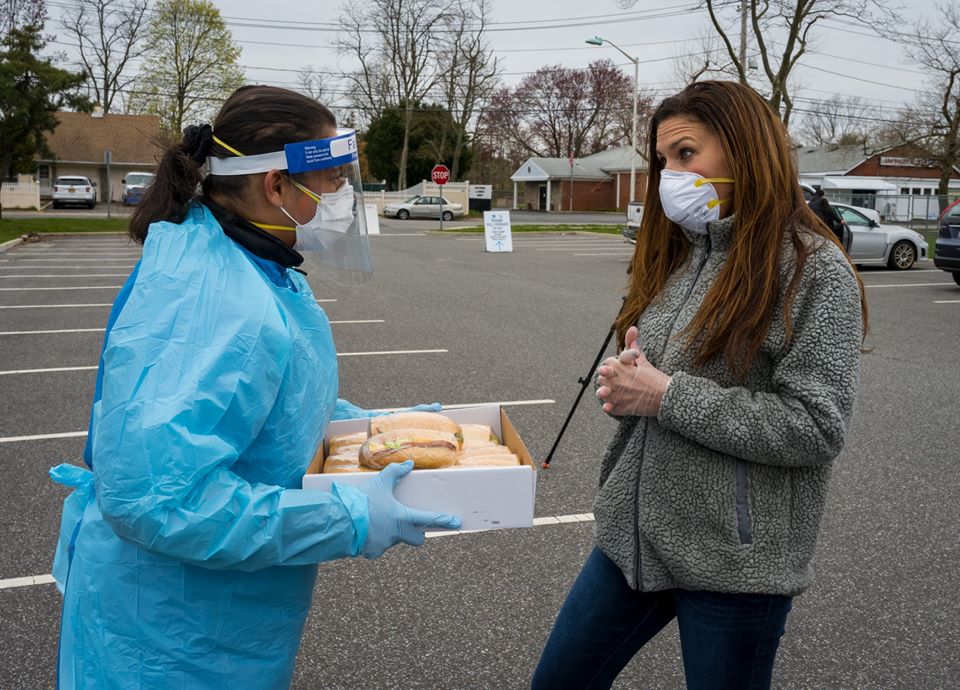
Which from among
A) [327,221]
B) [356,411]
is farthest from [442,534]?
[327,221]

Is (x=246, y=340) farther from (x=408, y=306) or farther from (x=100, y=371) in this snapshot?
(x=408, y=306)

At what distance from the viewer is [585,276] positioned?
57.8 feet

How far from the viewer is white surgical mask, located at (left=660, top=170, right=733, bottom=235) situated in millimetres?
2014

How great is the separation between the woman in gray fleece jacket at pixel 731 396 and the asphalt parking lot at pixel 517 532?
4.56 ft

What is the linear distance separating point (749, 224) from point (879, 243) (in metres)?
19.0

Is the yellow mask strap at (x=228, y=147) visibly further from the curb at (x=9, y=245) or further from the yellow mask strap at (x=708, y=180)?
the curb at (x=9, y=245)

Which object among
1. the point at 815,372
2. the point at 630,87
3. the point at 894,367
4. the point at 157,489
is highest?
the point at 630,87

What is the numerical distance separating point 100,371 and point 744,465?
1.34 m

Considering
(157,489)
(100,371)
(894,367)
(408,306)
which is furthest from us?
(408,306)

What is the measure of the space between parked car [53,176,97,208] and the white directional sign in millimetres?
30405

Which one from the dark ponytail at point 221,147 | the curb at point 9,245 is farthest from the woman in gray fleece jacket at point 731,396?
the curb at point 9,245

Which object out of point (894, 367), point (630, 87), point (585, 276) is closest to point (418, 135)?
point (630, 87)

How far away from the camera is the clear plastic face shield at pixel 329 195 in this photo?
1875mm

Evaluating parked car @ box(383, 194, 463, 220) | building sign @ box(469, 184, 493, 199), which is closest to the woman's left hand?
parked car @ box(383, 194, 463, 220)
